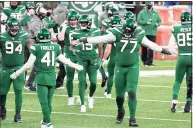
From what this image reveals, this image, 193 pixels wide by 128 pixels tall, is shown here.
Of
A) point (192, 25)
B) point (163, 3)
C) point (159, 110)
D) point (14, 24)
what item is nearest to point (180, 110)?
point (159, 110)

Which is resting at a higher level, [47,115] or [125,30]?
[125,30]

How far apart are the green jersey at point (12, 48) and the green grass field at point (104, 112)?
3.93ft

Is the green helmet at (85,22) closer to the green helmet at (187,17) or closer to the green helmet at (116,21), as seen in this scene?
the green helmet at (116,21)

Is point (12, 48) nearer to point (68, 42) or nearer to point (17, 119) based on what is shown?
point (17, 119)

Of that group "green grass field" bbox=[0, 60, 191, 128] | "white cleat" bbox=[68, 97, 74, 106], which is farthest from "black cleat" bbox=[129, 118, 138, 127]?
"white cleat" bbox=[68, 97, 74, 106]

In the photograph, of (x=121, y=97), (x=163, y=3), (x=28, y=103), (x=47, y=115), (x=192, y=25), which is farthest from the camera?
(x=163, y=3)

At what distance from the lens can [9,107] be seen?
18000 millimetres

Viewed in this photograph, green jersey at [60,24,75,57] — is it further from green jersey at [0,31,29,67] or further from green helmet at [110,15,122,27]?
green jersey at [0,31,29,67]

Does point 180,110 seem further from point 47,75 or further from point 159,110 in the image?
point 47,75

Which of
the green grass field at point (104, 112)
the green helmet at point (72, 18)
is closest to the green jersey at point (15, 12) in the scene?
the green grass field at point (104, 112)

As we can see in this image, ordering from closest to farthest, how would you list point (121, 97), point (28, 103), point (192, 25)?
1. point (121, 97)
2. point (192, 25)
3. point (28, 103)

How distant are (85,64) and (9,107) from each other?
2021 mm

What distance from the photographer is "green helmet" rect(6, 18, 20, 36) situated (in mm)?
15809

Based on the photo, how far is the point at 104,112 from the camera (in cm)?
1741
